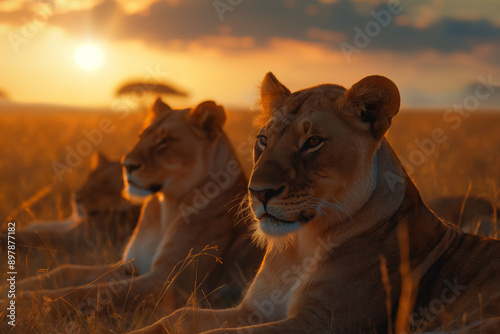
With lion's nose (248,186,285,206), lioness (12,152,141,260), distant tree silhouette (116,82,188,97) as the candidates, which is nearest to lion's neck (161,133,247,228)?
lioness (12,152,141,260)

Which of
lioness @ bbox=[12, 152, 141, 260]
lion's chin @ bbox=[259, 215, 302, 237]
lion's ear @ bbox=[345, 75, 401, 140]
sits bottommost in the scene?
lioness @ bbox=[12, 152, 141, 260]

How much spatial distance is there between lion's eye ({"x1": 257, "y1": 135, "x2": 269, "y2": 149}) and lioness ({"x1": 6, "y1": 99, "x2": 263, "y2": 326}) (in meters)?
1.43

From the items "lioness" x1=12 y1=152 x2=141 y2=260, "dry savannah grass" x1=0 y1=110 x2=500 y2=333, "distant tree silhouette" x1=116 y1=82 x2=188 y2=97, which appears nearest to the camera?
"dry savannah grass" x1=0 y1=110 x2=500 y2=333

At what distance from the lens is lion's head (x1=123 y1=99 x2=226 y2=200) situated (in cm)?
508

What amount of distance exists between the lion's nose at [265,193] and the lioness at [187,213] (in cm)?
175

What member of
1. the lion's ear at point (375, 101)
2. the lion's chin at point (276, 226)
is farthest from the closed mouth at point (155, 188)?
the lion's ear at point (375, 101)

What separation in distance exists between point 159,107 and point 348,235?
2.93 meters

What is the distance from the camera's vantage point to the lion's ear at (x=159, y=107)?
5.64 m

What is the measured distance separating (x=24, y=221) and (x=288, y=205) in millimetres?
5378

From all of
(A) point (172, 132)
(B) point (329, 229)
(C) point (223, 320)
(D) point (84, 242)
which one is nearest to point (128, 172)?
(A) point (172, 132)

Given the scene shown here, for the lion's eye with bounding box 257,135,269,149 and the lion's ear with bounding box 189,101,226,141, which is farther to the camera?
the lion's ear with bounding box 189,101,226,141

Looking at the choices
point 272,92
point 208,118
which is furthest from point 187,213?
point 272,92

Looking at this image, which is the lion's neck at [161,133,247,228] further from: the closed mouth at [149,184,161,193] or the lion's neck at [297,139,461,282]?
the lion's neck at [297,139,461,282]

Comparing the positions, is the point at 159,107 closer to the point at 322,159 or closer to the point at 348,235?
the point at 322,159
